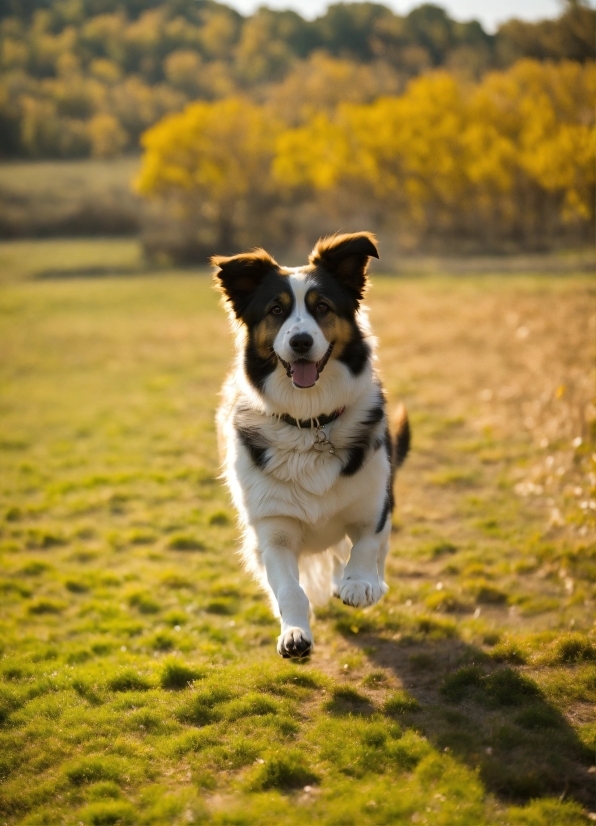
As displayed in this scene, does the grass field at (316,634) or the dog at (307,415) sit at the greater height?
the dog at (307,415)

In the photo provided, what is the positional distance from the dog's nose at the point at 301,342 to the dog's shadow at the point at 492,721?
7.45 ft

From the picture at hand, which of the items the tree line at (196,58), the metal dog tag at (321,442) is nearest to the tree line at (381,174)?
the tree line at (196,58)

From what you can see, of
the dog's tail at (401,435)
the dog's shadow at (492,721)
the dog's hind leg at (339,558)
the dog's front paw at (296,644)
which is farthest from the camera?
the dog's tail at (401,435)

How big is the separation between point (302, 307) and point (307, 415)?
0.73 m

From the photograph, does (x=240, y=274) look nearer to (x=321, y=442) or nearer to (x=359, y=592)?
(x=321, y=442)

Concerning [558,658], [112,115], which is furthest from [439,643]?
[112,115]

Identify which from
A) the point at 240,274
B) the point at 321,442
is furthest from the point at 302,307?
the point at 321,442

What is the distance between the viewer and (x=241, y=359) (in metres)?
5.56

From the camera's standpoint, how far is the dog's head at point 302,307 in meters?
5.01

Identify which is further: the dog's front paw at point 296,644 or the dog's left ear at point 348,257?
the dog's left ear at point 348,257

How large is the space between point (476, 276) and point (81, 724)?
1233 inches

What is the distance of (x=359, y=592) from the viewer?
4.81 m

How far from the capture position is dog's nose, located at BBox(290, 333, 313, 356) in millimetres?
4887

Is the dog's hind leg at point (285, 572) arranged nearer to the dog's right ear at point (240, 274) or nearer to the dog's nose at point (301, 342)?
the dog's nose at point (301, 342)
